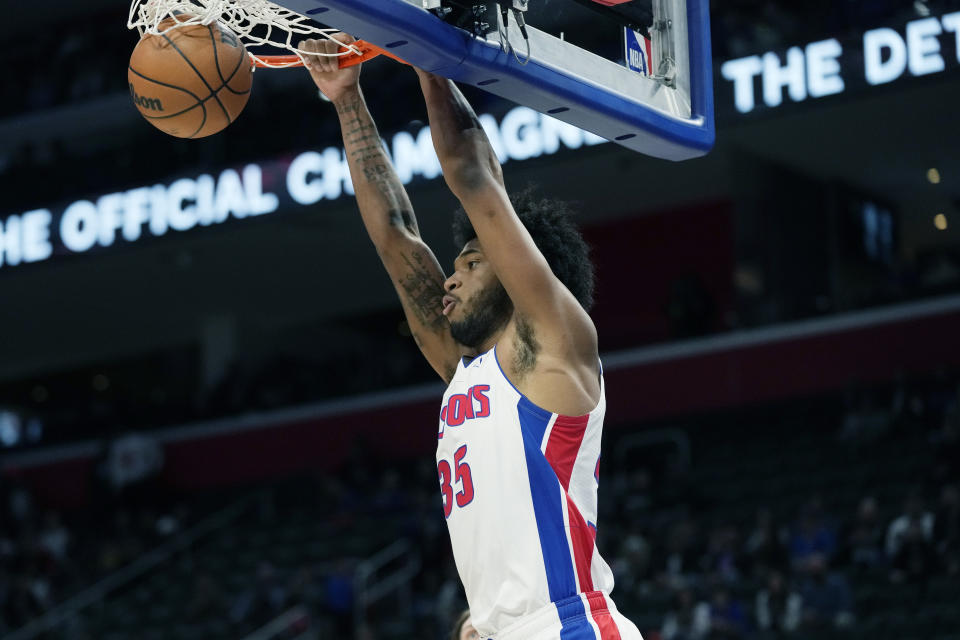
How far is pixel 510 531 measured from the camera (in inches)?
132

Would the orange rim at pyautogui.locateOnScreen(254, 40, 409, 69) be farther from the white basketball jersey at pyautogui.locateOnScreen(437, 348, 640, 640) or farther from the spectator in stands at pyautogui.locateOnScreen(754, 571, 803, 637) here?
the spectator in stands at pyautogui.locateOnScreen(754, 571, 803, 637)

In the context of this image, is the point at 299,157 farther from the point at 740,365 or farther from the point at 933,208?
the point at 933,208

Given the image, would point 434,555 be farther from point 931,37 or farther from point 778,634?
point 931,37

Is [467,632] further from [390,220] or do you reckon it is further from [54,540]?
[54,540]

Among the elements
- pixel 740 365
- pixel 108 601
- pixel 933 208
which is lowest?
pixel 108 601

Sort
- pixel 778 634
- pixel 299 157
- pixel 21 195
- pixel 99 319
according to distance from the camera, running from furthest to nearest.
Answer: pixel 99 319 < pixel 21 195 < pixel 299 157 < pixel 778 634

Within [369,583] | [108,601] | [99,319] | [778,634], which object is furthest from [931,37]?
[99,319]

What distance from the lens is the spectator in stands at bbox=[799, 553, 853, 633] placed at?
9.99 metres

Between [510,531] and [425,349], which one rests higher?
[425,349]

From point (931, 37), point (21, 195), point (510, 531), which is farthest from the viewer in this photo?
point (21, 195)

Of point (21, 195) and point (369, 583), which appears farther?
point (21, 195)

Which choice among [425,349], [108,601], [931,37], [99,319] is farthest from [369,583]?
[425,349]

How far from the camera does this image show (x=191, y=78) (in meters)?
4.00

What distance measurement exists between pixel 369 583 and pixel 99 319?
8873 mm
